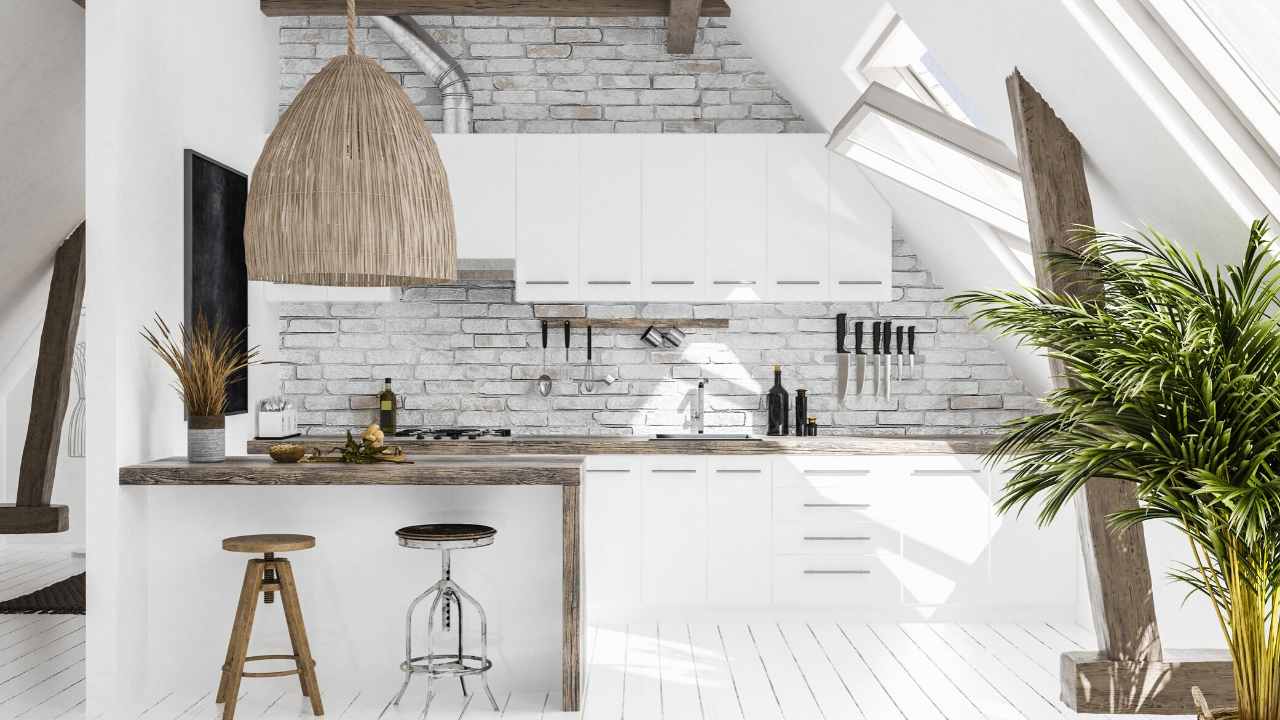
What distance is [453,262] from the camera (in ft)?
10.8

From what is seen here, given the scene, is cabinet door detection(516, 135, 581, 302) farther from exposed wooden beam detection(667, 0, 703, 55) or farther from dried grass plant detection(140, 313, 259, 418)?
dried grass plant detection(140, 313, 259, 418)

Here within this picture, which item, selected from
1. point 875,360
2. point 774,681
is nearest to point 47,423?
point 774,681

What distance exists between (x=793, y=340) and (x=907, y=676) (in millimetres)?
2068

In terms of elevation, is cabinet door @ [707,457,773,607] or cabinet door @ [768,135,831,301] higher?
cabinet door @ [768,135,831,301]

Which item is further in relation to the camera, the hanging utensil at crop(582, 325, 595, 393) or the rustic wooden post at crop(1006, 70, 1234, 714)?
the hanging utensil at crop(582, 325, 595, 393)

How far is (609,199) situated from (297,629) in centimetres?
267

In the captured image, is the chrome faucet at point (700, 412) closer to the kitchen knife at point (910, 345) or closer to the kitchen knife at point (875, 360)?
the kitchen knife at point (875, 360)

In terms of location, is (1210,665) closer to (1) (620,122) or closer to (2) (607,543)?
(2) (607,543)

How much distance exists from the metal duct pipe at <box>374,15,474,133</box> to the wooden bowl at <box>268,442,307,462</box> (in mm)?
2275

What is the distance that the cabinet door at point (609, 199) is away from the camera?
5.40 metres

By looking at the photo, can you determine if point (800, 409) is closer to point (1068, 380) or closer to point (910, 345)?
point (910, 345)

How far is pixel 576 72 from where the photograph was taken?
5789 millimetres

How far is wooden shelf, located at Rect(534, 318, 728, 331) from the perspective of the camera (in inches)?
225

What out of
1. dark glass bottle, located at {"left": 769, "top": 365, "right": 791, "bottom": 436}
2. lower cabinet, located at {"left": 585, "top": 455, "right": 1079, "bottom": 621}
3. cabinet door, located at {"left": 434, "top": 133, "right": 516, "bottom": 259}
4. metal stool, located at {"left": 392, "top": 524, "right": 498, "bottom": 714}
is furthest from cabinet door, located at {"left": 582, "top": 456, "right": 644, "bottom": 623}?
cabinet door, located at {"left": 434, "top": 133, "right": 516, "bottom": 259}
